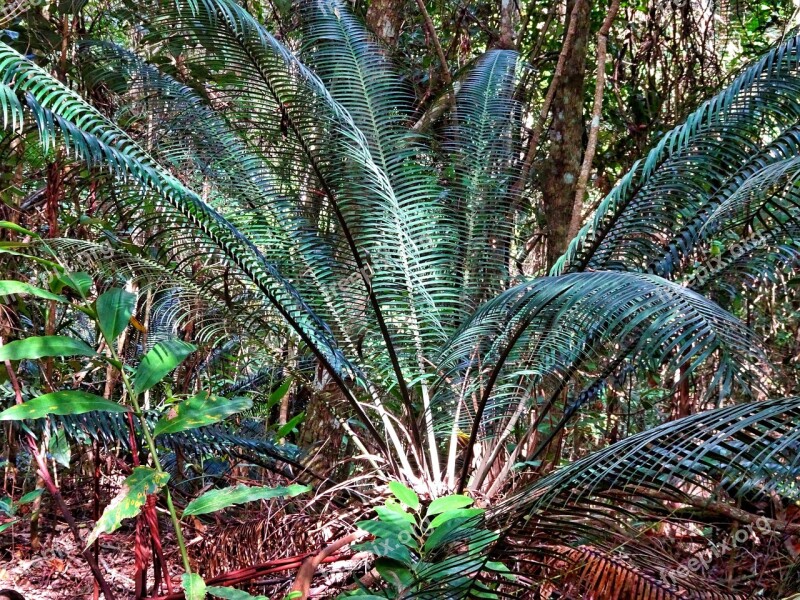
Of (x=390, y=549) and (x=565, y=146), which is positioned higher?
(x=565, y=146)

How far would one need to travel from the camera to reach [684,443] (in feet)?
5.68

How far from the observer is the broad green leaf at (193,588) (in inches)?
70.4

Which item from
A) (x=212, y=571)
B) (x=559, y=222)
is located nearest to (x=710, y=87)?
(x=559, y=222)

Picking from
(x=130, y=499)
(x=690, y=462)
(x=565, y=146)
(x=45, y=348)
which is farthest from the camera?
(x=565, y=146)

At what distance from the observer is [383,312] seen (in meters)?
3.93

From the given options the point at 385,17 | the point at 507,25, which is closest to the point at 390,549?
the point at 385,17

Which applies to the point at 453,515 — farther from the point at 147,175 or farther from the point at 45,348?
the point at 147,175

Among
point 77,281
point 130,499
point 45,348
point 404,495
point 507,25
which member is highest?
point 507,25

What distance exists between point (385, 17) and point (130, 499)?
13.3 ft

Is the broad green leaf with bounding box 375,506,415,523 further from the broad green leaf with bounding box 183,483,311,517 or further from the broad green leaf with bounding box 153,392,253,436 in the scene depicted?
the broad green leaf with bounding box 153,392,253,436

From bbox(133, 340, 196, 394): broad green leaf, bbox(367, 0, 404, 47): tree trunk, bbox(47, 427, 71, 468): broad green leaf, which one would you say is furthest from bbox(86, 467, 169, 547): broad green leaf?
bbox(367, 0, 404, 47): tree trunk

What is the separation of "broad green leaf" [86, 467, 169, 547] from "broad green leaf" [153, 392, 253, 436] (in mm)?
115

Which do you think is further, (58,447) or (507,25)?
(507,25)

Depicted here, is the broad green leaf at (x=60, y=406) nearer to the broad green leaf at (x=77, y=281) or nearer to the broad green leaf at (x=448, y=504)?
the broad green leaf at (x=77, y=281)
